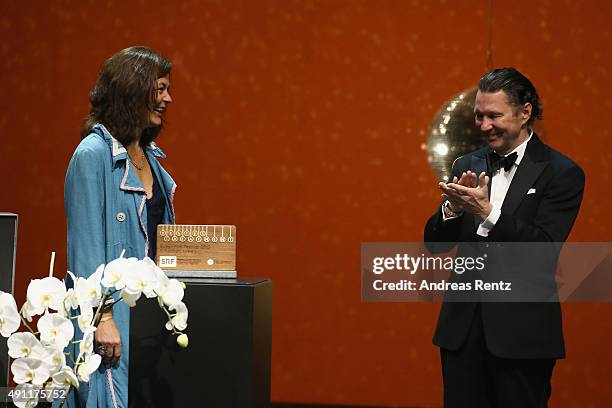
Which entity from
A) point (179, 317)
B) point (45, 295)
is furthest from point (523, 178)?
point (45, 295)

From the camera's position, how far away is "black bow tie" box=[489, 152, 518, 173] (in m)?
2.44

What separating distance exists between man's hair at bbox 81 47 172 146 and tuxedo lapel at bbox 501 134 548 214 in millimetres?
1075

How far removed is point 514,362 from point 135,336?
117 centimetres

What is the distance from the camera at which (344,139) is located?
13.5ft

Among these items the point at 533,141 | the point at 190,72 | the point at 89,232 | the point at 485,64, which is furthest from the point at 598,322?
the point at 89,232

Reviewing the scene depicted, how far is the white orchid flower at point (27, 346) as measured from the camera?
1304mm

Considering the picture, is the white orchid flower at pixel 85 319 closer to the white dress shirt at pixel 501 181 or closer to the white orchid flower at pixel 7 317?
the white orchid flower at pixel 7 317

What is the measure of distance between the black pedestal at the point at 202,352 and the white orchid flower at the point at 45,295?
28 centimetres

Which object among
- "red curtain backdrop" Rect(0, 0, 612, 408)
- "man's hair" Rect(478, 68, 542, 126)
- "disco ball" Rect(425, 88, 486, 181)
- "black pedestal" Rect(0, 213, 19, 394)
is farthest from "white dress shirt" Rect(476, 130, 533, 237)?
"red curtain backdrop" Rect(0, 0, 612, 408)

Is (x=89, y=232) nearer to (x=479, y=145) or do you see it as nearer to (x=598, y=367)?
(x=479, y=145)

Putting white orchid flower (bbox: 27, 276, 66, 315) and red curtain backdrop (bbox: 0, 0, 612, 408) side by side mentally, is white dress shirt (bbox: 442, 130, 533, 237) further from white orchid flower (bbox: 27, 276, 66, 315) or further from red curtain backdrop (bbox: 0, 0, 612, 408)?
red curtain backdrop (bbox: 0, 0, 612, 408)
